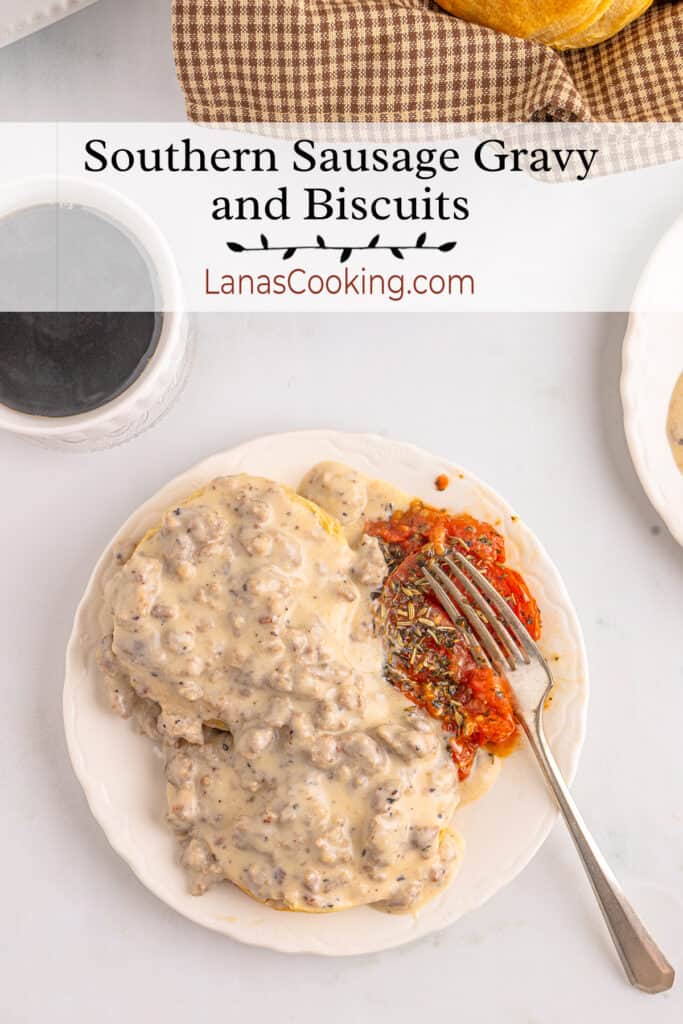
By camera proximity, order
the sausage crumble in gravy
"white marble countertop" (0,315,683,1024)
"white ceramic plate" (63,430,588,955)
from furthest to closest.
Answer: "white marble countertop" (0,315,683,1024) < "white ceramic plate" (63,430,588,955) < the sausage crumble in gravy

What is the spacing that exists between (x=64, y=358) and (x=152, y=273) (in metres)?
0.16

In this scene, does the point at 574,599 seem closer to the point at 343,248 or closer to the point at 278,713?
the point at 278,713

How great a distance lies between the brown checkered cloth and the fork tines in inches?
23.1

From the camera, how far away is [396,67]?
1.33 metres

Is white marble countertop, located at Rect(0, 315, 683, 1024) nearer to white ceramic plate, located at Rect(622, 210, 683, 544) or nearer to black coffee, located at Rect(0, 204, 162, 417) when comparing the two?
white ceramic plate, located at Rect(622, 210, 683, 544)

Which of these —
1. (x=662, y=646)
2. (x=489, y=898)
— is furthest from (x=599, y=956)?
(x=662, y=646)

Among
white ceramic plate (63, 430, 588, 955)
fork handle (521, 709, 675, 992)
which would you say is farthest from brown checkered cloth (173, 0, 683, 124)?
fork handle (521, 709, 675, 992)

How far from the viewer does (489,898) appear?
1.42 metres

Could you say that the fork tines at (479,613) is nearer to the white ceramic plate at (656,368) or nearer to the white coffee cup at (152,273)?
the white ceramic plate at (656,368)

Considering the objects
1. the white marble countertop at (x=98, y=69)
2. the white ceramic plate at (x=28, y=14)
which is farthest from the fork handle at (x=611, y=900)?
the white ceramic plate at (x=28, y=14)

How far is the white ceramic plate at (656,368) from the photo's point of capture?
4.85 ft

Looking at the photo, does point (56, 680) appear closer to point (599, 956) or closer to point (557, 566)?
point (557, 566)

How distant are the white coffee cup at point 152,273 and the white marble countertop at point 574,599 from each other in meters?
0.20

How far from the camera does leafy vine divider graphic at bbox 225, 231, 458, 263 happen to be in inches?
61.4
